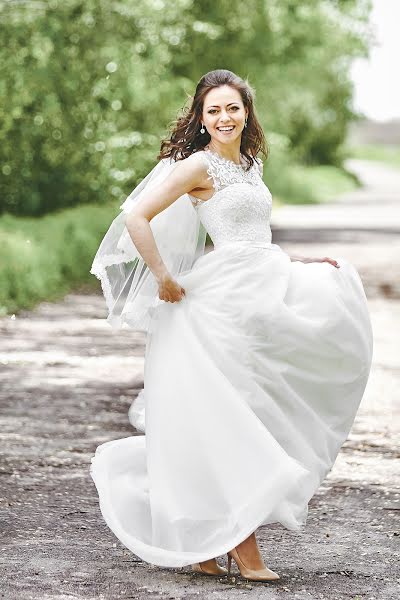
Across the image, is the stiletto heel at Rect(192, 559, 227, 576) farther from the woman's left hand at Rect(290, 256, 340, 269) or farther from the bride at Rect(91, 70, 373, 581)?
the woman's left hand at Rect(290, 256, 340, 269)

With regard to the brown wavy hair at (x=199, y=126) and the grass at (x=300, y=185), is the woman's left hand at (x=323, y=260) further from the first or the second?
the grass at (x=300, y=185)

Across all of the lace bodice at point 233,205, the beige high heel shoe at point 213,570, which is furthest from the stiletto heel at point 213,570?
the lace bodice at point 233,205

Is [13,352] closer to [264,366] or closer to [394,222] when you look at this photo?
[264,366]

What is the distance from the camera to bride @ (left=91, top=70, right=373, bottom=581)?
4844 mm

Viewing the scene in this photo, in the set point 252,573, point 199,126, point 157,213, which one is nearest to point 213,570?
point 252,573

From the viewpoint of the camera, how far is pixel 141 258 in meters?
5.09

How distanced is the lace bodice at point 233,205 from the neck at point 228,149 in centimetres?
3

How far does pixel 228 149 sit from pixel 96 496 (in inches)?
88.8

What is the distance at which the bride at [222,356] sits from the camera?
15.9 ft

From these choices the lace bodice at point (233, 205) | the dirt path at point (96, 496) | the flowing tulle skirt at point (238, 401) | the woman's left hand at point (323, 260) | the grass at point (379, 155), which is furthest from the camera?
the grass at point (379, 155)

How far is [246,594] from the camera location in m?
4.77

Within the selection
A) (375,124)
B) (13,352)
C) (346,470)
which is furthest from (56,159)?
(375,124)

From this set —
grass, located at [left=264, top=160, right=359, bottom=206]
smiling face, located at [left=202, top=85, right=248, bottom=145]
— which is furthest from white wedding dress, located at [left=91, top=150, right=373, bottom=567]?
grass, located at [left=264, top=160, right=359, bottom=206]

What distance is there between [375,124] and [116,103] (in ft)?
529
